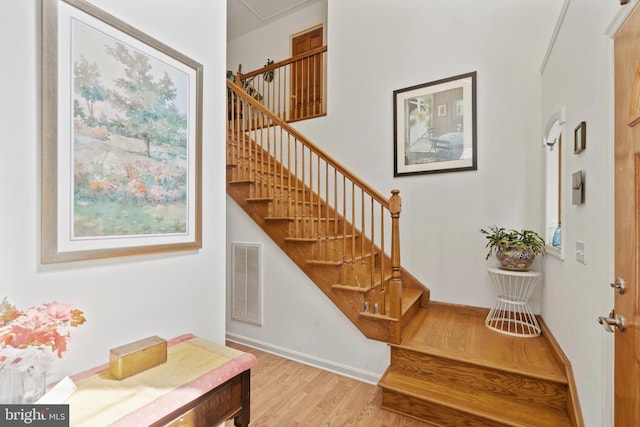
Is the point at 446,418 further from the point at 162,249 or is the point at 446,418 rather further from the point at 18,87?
the point at 18,87

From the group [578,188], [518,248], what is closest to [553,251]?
[518,248]

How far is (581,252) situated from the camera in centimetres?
158

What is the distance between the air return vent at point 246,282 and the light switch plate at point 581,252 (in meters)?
2.57

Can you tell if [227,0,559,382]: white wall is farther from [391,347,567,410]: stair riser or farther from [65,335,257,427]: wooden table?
[65,335,257,427]: wooden table

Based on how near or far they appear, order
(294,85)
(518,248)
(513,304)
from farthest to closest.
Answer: (294,85)
(513,304)
(518,248)

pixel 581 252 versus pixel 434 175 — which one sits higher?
pixel 434 175

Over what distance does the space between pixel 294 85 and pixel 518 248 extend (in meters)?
3.71

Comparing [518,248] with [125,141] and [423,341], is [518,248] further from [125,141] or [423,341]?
[125,141]

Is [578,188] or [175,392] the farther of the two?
[578,188]

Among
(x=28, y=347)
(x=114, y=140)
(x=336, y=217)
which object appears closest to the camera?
(x=28, y=347)

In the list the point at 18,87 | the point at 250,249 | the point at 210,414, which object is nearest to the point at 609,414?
the point at 210,414

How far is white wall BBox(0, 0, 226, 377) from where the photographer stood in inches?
35.2

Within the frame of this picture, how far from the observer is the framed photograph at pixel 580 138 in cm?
156

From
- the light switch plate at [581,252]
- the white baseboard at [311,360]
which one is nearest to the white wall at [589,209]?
the light switch plate at [581,252]
